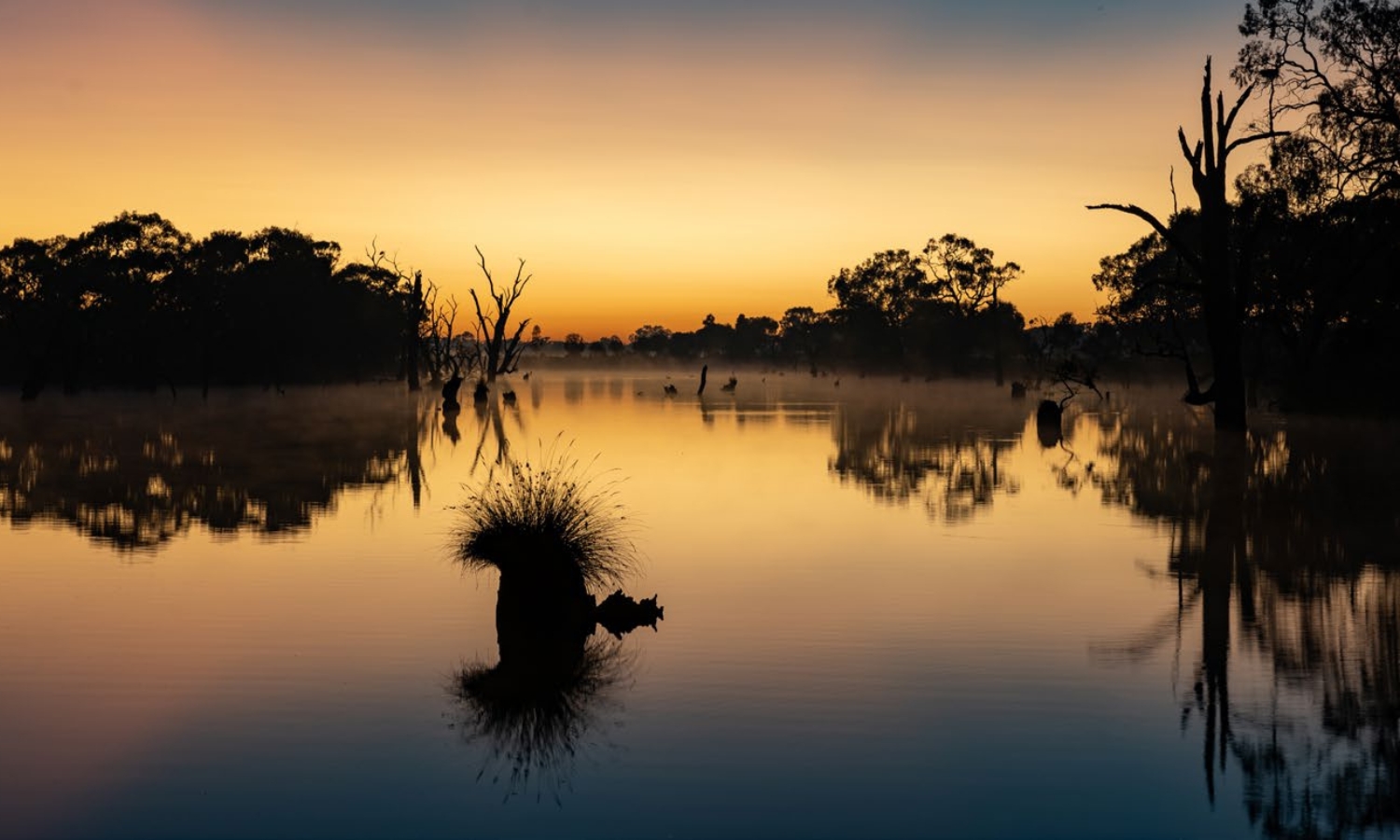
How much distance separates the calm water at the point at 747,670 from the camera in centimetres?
753

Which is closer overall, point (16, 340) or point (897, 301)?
point (16, 340)

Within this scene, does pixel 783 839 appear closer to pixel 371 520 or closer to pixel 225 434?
pixel 371 520

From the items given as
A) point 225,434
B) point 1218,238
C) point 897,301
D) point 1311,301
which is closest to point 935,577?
point 1218,238

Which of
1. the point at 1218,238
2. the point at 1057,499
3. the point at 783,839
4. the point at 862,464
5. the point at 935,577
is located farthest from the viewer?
the point at 1218,238

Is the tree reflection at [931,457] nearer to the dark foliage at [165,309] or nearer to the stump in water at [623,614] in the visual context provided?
the stump in water at [623,614]

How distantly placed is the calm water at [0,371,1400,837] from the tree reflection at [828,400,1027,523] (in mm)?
340

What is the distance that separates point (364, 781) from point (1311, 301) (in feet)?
201

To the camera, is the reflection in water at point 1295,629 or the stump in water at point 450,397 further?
the stump in water at point 450,397

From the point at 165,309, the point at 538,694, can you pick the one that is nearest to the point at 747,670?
the point at 538,694

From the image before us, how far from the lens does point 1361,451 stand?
34906 millimetres

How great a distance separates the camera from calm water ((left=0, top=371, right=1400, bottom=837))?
7.53 meters

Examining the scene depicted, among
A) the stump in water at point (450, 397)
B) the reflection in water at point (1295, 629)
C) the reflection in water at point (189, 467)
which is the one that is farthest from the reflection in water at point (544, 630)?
the stump in water at point (450, 397)

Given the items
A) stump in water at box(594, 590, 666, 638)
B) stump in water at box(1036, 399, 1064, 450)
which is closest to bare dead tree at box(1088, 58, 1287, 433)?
stump in water at box(1036, 399, 1064, 450)

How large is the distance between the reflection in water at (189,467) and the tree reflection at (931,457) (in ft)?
31.0
